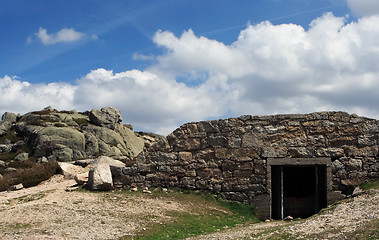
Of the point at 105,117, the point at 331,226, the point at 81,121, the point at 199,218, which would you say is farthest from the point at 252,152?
the point at 81,121

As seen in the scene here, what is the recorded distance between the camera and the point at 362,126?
13.6 meters

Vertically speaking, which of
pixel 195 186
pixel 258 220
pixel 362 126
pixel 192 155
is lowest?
pixel 258 220

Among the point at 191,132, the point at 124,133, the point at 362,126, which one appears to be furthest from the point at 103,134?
the point at 362,126

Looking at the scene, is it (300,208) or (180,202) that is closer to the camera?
(180,202)

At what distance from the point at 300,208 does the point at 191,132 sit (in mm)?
5171

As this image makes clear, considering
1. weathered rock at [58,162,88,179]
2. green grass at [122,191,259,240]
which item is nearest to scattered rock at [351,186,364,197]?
green grass at [122,191,259,240]

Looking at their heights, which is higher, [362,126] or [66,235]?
[362,126]

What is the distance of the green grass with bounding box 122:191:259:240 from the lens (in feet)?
33.6

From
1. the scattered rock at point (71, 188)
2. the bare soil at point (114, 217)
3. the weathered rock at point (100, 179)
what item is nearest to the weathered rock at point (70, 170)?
the scattered rock at point (71, 188)

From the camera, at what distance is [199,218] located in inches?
478

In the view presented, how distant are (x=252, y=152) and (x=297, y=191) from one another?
18.3 ft

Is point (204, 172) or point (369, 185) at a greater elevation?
point (204, 172)

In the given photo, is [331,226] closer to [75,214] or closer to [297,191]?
[75,214]

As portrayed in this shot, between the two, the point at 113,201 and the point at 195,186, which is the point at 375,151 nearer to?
the point at 195,186
